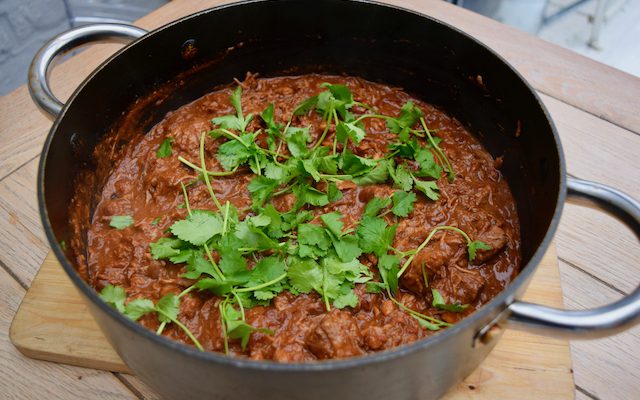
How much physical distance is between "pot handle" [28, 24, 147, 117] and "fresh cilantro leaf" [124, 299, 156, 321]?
1.96ft

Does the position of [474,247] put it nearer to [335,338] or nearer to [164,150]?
[335,338]

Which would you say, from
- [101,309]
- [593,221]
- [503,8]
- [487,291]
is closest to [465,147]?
[593,221]

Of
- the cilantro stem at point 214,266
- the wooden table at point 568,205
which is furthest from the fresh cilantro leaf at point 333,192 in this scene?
the wooden table at point 568,205

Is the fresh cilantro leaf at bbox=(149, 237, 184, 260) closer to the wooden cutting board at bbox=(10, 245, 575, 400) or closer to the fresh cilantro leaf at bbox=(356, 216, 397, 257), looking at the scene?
the wooden cutting board at bbox=(10, 245, 575, 400)

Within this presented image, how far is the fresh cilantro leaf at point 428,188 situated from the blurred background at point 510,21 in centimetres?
223

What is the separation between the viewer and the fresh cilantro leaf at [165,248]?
5.70ft

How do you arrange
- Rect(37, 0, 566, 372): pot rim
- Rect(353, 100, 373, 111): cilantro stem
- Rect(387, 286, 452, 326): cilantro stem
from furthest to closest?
Rect(353, 100, 373, 111): cilantro stem, Rect(387, 286, 452, 326): cilantro stem, Rect(37, 0, 566, 372): pot rim

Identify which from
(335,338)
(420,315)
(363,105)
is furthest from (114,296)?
(363,105)

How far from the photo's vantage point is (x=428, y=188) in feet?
6.20

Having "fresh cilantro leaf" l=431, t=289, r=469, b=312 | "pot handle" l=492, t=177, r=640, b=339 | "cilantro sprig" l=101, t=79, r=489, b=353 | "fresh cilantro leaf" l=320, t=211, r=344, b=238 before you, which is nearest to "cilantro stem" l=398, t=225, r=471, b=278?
"cilantro sprig" l=101, t=79, r=489, b=353

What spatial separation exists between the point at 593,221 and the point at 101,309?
160cm

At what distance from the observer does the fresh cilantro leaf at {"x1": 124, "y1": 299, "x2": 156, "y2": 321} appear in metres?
1.55

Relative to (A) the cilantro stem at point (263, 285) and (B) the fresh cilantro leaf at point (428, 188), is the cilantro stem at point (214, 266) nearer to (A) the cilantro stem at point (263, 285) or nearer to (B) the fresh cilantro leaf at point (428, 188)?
(A) the cilantro stem at point (263, 285)

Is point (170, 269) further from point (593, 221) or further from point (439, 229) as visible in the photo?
point (593, 221)
